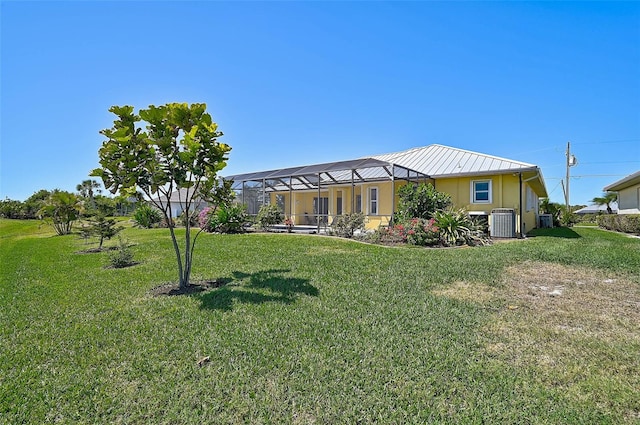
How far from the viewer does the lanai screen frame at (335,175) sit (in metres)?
15.6

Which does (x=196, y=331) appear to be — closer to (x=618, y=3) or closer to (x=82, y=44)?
(x=82, y=44)

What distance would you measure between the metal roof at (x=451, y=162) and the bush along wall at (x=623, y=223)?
7.34 metres

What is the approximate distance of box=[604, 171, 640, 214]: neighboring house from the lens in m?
18.9

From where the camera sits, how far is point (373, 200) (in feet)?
61.7

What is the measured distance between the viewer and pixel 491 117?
20422 millimetres

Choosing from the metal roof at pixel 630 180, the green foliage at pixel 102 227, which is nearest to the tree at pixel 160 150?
the green foliage at pixel 102 227

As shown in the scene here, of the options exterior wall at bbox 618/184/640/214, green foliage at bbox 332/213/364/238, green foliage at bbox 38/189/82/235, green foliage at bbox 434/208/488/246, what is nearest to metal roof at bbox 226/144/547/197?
green foliage at bbox 332/213/364/238

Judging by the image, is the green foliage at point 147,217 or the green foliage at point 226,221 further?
the green foliage at point 147,217

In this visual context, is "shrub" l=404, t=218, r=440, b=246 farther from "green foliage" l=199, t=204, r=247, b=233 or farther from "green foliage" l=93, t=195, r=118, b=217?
"green foliage" l=93, t=195, r=118, b=217

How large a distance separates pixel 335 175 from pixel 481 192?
8.42 meters

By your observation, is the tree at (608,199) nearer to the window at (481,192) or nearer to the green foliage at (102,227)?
the window at (481,192)

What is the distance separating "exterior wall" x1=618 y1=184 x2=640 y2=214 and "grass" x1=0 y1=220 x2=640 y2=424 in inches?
696

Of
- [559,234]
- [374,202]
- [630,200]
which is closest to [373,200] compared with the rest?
[374,202]

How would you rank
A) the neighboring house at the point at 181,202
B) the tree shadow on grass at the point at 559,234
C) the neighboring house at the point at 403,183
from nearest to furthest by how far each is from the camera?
the neighboring house at the point at 181,202 → the tree shadow on grass at the point at 559,234 → the neighboring house at the point at 403,183
